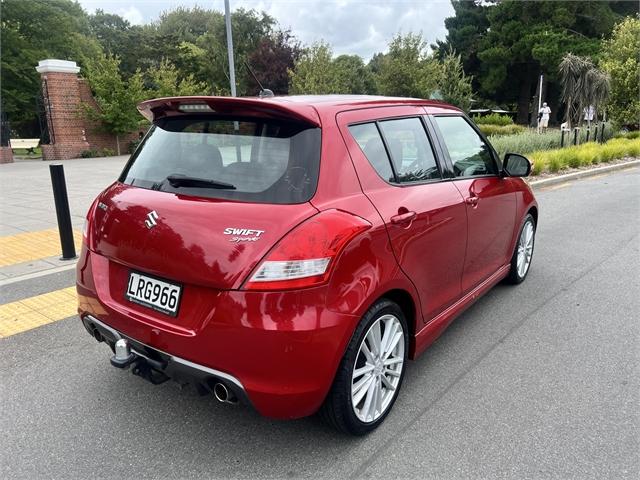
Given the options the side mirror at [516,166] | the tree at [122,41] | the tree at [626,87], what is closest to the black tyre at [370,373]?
the side mirror at [516,166]

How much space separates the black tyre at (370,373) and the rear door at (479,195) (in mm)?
1018

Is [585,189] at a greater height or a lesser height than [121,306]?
lesser

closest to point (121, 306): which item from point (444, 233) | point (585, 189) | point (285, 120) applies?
point (285, 120)

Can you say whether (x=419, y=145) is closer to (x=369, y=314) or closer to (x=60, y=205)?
(x=369, y=314)

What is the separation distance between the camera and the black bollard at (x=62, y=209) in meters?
5.52

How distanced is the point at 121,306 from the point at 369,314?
50.3 inches

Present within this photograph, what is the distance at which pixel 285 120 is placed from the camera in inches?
99.6

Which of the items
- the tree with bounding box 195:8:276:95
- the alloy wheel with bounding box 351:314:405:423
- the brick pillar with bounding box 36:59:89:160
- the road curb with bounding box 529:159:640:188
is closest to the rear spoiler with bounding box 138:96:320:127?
the alloy wheel with bounding box 351:314:405:423

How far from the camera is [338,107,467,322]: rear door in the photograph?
2.70 m

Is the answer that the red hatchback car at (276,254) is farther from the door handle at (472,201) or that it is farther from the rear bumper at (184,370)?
the door handle at (472,201)

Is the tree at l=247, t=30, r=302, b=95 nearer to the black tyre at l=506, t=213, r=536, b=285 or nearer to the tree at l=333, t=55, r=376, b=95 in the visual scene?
the tree at l=333, t=55, r=376, b=95

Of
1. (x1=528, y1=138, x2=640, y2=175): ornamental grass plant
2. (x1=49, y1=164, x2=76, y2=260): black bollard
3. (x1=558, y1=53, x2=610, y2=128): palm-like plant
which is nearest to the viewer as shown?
(x1=49, y1=164, x2=76, y2=260): black bollard

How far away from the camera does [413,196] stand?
294cm

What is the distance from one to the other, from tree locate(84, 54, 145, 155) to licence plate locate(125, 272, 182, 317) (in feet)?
65.5
